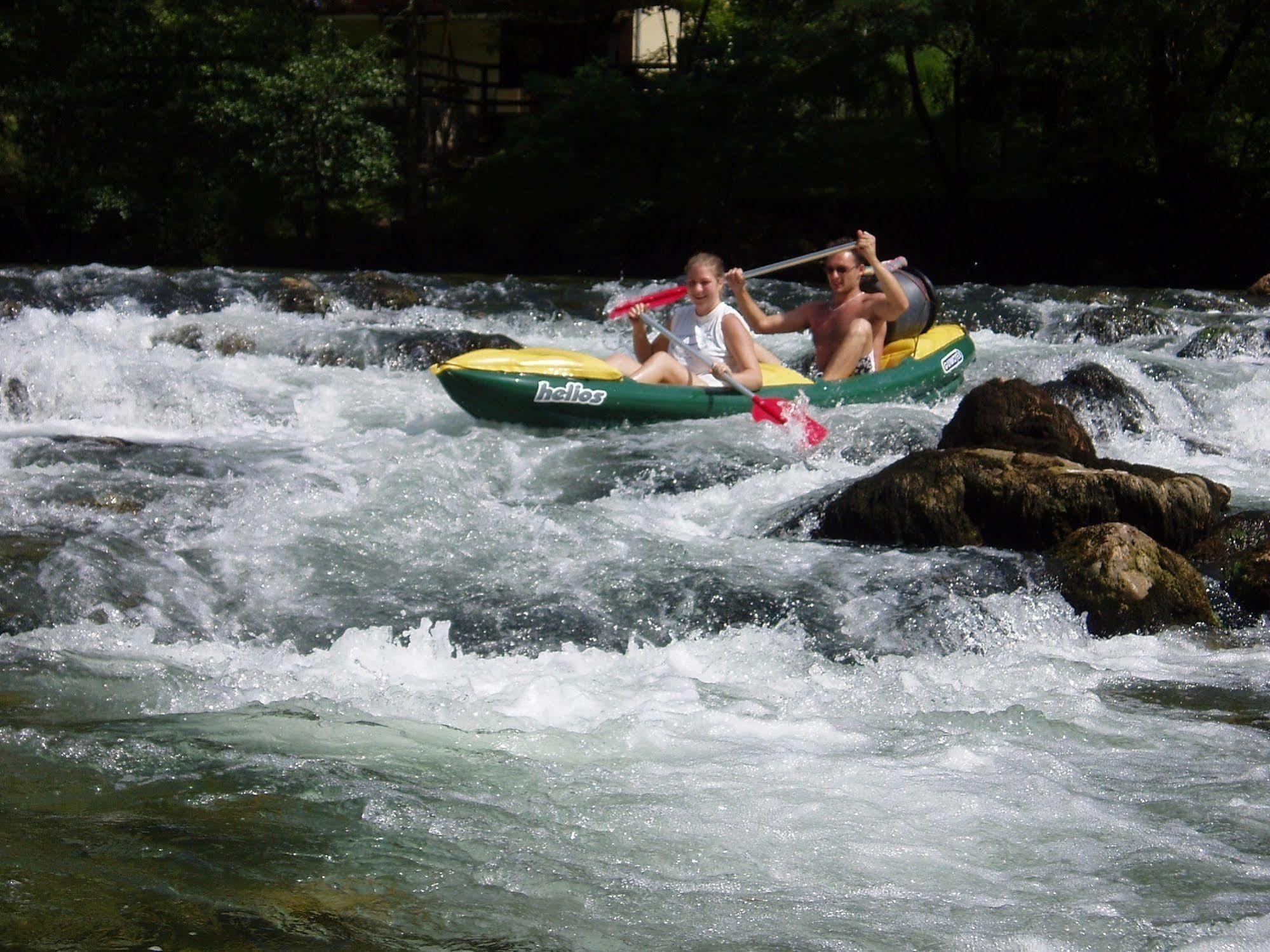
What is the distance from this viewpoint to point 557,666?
3977 millimetres

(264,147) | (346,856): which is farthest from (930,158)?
(346,856)

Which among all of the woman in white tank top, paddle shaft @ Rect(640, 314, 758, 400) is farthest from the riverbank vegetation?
paddle shaft @ Rect(640, 314, 758, 400)

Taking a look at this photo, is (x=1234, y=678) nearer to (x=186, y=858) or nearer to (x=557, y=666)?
(x=557, y=666)

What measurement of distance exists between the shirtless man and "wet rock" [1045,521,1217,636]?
2.76 meters

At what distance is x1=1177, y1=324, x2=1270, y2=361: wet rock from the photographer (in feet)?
30.6

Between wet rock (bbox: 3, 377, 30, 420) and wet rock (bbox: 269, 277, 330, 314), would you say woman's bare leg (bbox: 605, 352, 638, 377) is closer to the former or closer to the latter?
wet rock (bbox: 3, 377, 30, 420)

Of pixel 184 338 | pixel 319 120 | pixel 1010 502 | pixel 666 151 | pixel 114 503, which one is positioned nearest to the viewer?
pixel 1010 502

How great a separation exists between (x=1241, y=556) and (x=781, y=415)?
241 cm

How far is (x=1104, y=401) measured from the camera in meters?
7.34

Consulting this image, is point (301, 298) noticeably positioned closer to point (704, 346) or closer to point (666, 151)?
point (704, 346)

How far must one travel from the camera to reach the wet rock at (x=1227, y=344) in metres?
9.33

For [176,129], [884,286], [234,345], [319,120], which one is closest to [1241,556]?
[884,286]

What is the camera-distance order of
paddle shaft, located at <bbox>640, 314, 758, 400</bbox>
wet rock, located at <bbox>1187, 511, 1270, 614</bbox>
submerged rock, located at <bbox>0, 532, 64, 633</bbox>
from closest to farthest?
submerged rock, located at <bbox>0, 532, 64, 633</bbox> → wet rock, located at <bbox>1187, 511, 1270, 614</bbox> → paddle shaft, located at <bbox>640, 314, 758, 400</bbox>

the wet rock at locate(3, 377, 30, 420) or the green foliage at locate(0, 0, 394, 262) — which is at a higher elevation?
the green foliage at locate(0, 0, 394, 262)
